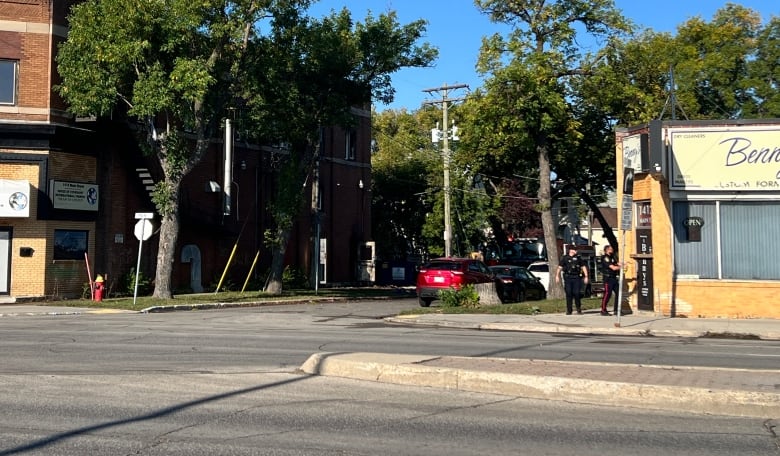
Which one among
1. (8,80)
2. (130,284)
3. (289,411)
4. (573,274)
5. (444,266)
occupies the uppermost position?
(8,80)

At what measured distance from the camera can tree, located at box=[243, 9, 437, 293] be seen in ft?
93.7

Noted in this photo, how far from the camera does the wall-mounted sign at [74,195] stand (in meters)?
27.5

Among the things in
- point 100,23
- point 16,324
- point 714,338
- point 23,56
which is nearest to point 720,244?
point 714,338

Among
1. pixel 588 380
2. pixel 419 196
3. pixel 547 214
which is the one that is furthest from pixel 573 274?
pixel 419 196

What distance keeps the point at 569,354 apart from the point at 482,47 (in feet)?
58.5

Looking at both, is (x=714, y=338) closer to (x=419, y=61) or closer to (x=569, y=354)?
(x=569, y=354)

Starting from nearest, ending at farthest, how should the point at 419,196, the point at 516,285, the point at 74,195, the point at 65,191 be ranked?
the point at 65,191
the point at 74,195
the point at 516,285
the point at 419,196

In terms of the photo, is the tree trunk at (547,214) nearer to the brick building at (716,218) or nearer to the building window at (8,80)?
the brick building at (716,218)

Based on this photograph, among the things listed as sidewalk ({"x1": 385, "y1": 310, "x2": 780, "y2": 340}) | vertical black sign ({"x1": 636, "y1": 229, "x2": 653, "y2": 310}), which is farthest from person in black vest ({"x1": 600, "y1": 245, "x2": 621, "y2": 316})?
vertical black sign ({"x1": 636, "y1": 229, "x2": 653, "y2": 310})

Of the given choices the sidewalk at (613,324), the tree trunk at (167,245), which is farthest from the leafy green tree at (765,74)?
the tree trunk at (167,245)

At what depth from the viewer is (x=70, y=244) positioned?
2842cm

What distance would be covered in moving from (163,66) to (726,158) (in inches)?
700

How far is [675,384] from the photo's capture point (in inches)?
332

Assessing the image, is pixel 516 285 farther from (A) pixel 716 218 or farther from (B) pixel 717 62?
(B) pixel 717 62
